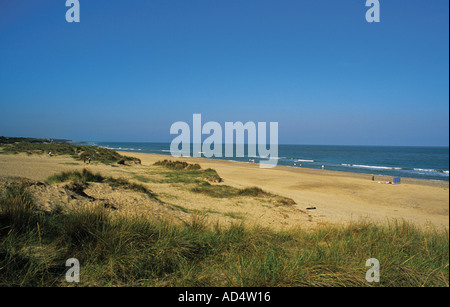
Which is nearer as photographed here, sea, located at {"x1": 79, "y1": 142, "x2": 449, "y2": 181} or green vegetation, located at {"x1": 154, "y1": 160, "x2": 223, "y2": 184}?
green vegetation, located at {"x1": 154, "y1": 160, "x2": 223, "y2": 184}

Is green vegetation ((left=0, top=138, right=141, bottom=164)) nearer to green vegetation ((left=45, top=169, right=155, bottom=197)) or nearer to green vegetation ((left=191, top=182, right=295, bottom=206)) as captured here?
green vegetation ((left=45, top=169, right=155, bottom=197))

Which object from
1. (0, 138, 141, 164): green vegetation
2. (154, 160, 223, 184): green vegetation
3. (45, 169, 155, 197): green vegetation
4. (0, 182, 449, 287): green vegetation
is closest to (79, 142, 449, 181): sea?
(0, 138, 141, 164): green vegetation

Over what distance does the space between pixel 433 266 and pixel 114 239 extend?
5883 millimetres

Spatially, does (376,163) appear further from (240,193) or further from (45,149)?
(45,149)

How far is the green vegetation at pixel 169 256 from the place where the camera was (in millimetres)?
3414

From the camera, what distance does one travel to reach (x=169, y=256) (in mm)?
3971

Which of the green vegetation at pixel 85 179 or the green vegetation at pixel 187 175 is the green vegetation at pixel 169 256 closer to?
the green vegetation at pixel 85 179

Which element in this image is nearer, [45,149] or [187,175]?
[45,149]

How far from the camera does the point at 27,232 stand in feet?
13.3

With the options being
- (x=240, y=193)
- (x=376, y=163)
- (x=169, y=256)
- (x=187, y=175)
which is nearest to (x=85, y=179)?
(x=240, y=193)

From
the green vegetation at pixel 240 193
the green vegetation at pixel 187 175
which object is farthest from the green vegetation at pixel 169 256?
the green vegetation at pixel 187 175

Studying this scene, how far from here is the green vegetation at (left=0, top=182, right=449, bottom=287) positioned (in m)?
3.41
